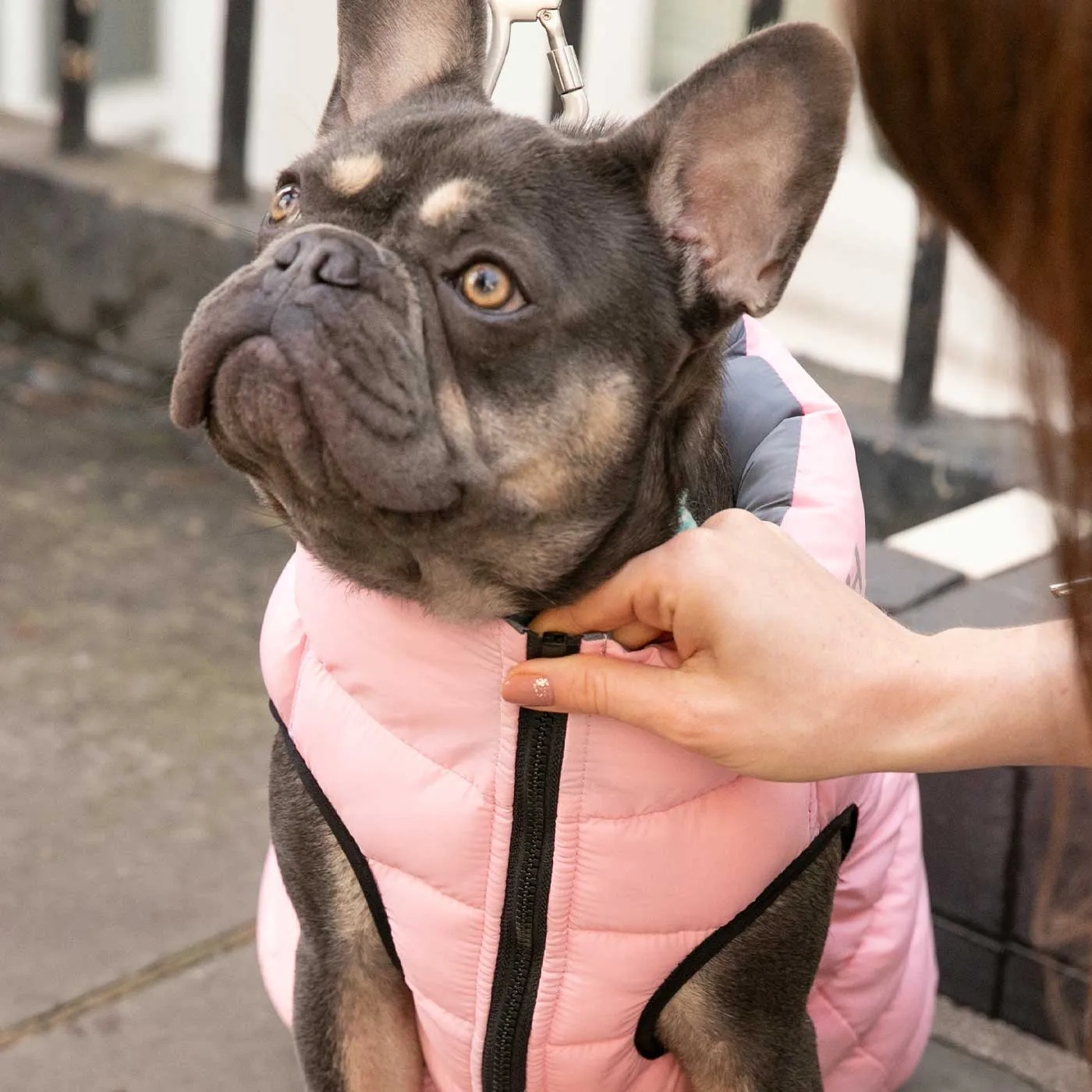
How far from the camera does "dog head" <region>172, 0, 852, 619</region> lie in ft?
6.34

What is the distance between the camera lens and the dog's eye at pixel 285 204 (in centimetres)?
217

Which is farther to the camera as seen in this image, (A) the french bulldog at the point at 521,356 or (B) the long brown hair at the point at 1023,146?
(A) the french bulldog at the point at 521,356

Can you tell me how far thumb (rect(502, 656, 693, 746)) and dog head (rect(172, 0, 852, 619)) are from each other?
0.13 meters

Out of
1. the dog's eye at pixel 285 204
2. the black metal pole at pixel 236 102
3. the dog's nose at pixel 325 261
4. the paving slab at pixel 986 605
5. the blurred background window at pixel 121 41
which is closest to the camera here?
the dog's nose at pixel 325 261

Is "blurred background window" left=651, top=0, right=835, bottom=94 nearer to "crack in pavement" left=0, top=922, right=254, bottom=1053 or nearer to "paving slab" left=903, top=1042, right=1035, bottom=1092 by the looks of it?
"crack in pavement" left=0, top=922, right=254, bottom=1053

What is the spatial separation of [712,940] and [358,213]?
98 centimetres

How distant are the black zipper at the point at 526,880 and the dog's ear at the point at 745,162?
0.49 metres

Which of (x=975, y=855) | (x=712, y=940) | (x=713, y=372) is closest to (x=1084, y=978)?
(x=975, y=855)

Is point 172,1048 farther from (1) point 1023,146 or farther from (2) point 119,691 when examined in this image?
(1) point 1023,146

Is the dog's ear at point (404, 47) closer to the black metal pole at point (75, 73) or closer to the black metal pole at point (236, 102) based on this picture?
the black metal pole at point (236, 102)

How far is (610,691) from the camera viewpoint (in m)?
2.01

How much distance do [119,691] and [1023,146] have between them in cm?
295

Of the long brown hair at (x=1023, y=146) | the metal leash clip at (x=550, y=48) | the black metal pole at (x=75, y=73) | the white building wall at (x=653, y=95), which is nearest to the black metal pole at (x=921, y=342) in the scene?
the white building wall at (x=653, y=95)

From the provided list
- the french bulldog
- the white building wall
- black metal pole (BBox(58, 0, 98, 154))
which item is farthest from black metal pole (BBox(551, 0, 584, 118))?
the french bulldog
